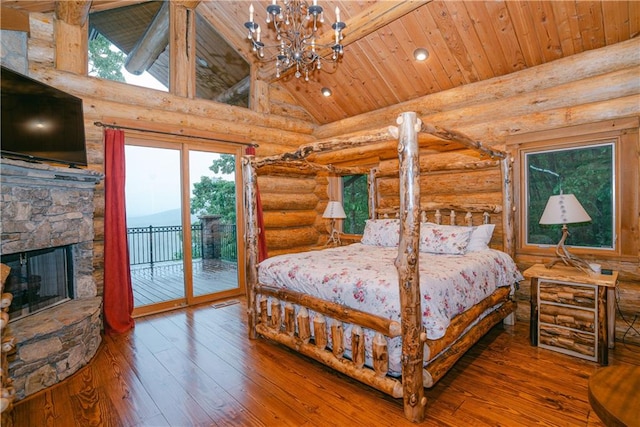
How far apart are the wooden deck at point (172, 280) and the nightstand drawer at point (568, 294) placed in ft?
13.4

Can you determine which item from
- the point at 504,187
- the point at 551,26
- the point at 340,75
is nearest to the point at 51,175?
the point at 340,75

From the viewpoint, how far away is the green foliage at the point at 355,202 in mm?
5684

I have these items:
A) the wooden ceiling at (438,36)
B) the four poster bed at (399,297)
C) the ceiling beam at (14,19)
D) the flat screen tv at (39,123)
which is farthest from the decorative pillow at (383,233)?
the ceiling beam at (14,19)

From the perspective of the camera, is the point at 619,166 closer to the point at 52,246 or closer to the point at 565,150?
the point at 565,150

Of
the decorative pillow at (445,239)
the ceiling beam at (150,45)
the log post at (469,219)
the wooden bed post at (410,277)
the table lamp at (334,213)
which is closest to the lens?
the wooden bed post at (410,277)

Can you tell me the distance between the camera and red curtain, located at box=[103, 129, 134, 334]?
11.9ft

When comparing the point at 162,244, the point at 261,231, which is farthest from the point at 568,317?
the point at 162,244

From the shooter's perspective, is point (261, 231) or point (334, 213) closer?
point (261, 231)

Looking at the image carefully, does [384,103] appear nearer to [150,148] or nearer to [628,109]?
[628,109]

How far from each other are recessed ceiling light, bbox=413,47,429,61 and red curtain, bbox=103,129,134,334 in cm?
367

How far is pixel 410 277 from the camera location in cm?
204

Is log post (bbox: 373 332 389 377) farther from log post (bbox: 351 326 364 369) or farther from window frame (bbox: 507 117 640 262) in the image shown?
window frame (bbox: 507 117 640 262)

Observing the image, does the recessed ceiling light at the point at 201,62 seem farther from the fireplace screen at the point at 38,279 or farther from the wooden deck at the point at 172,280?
the fireplace screen at the point at 38,279

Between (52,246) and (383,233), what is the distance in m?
3.58
